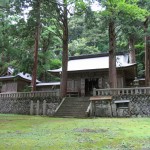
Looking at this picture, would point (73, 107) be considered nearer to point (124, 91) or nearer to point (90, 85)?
point (124, 91)

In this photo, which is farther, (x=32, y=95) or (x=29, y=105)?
(x=32, y=95)

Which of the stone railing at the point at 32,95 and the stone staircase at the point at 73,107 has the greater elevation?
the stone railing at the point at 32,95

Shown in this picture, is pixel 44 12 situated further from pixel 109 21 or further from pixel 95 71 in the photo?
pixel 95 71

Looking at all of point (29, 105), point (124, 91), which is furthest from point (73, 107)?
point (29, 105)

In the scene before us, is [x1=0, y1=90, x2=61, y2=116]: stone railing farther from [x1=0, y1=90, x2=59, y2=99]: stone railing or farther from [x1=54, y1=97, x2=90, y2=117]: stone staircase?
[x1=54, y1=97, x2=90, y2=117]: stone staircase

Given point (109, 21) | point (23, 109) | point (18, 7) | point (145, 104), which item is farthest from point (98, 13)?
point (23, 109)

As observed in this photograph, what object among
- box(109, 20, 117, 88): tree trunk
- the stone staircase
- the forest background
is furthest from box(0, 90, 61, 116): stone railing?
box(109, 20, 117, 88): tree trunk

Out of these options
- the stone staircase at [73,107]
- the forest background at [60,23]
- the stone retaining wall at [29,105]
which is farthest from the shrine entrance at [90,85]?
the stone retaining wall at [29,105]

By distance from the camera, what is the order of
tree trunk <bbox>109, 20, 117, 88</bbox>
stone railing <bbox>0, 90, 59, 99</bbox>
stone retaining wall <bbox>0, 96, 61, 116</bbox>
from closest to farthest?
tree trunk <bbox>109, 20, 117, 88</bbox> < stone retaining wall <bbox>0, 96, 61, 116</bbox> < stone railing <bbox>0, 90, 59, 99</bbox>

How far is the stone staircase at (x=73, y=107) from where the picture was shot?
17428 mm

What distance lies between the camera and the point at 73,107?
18.5 m

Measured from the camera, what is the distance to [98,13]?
18.2 m

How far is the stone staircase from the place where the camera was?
17.4 meters

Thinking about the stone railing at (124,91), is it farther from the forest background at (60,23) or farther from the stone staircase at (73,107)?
the forest background at (60,23)
